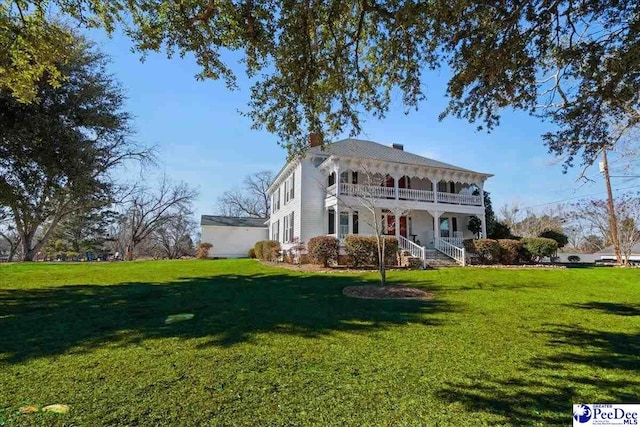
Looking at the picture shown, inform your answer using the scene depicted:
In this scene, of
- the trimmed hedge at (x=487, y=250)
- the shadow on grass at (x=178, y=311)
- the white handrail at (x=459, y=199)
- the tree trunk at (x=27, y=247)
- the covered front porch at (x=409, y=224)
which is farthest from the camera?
the tree trunk at (x=27, y=247)

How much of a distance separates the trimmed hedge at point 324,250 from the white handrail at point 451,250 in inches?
281

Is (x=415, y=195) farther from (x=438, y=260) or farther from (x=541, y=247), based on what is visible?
(x=541, y=247)

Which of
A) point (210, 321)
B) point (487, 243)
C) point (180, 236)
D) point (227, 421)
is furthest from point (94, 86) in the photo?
point (180, 236)

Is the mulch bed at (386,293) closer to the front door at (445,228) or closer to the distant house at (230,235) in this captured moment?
the front door at (445,228)

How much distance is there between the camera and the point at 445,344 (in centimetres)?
528

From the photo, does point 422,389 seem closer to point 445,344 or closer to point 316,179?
point 445,344

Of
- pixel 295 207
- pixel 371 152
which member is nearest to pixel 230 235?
pixel 295 207

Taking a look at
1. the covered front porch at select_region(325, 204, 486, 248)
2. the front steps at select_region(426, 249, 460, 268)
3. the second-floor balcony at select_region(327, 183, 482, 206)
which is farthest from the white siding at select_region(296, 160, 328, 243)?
the front steps at select_region(426, 249, 460, 268)

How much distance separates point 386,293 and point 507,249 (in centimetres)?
1306

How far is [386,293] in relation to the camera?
957 cm

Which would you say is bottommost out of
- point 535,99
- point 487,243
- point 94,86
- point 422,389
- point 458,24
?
point 422,389

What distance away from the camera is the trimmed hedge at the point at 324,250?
1605 centimetres

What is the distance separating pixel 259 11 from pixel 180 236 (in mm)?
43039

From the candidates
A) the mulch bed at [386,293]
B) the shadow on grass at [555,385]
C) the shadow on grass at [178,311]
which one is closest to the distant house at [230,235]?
the shadow on grass at [178,311]
